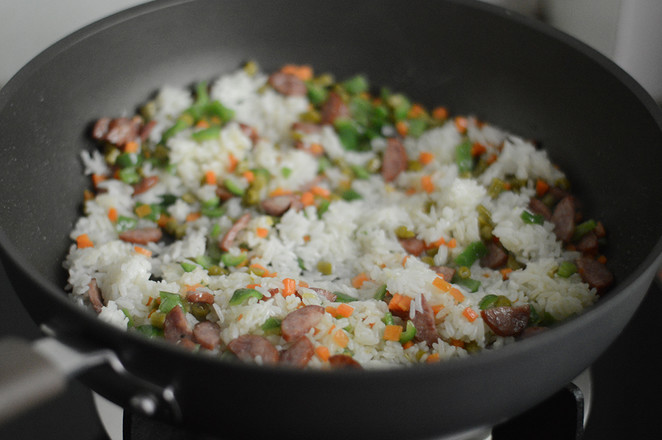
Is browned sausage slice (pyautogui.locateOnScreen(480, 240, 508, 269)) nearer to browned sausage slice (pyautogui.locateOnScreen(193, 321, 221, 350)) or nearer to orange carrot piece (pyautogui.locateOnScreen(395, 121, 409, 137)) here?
orange carrot piece (pyautogui.locateOnScreen(395, 121, 409, 137))

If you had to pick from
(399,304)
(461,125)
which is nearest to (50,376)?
(399,304)

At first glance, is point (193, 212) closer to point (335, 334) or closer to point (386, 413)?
point (335, 334)

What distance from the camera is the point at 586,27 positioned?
2150 millimetres

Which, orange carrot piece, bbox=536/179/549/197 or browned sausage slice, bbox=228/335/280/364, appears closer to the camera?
browned sausage slice, bbox=228/335/280/364

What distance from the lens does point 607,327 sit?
120 centimetres

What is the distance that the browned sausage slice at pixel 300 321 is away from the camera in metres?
1.36

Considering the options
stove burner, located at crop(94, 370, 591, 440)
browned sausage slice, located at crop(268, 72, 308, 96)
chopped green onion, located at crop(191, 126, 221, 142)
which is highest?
browned sausage slice, located at crop(268, 72, 308, 96)

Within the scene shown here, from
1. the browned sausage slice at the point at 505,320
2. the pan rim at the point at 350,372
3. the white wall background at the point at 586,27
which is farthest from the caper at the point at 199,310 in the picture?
the white wall background at the point at 586,27

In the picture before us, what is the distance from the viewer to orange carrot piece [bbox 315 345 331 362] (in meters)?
1.31

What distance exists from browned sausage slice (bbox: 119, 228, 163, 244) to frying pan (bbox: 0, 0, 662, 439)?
0.14 m

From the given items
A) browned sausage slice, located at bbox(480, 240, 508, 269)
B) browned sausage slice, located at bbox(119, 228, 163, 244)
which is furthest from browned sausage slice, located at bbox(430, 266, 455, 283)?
browned sausage slice, located at bbox(119, 228, 163, 244)

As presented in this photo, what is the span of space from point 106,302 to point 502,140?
→ 113 centimetres

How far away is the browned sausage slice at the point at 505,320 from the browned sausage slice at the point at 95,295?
0.81 meters

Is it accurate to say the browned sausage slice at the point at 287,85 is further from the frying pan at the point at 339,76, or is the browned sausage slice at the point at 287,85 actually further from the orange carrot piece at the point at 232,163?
the orange carrot piece at the point at 232,163
